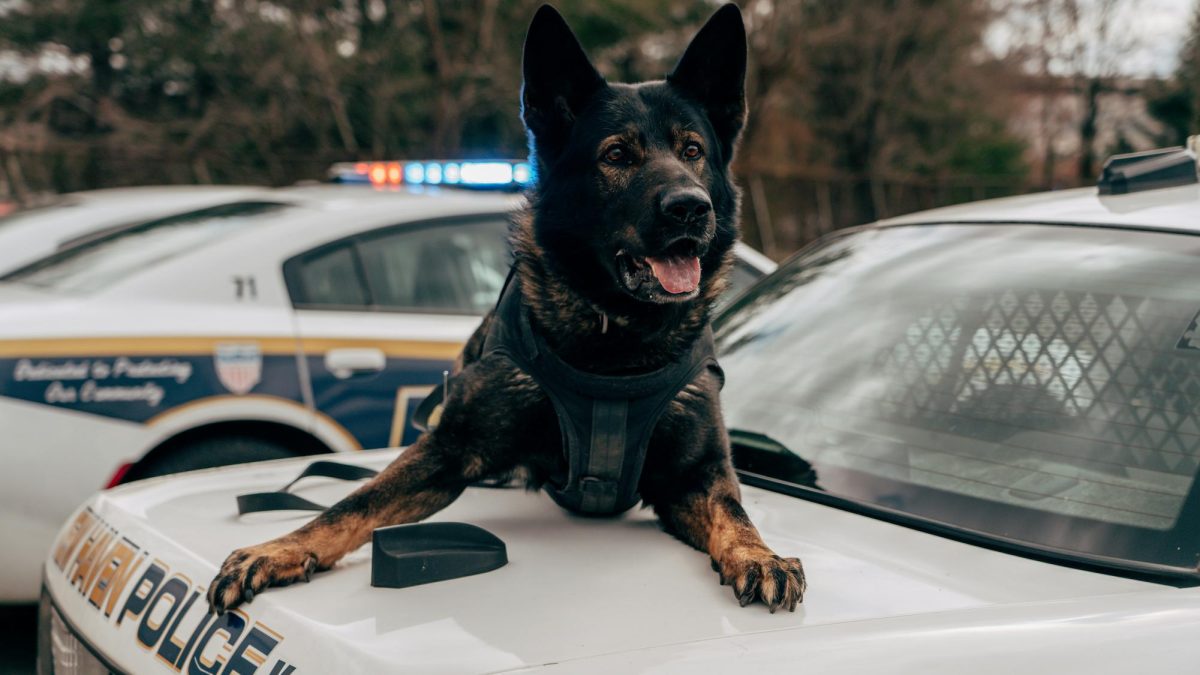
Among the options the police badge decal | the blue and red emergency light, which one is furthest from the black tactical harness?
the blue and red emergency light

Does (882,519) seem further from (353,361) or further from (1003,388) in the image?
(353,361)

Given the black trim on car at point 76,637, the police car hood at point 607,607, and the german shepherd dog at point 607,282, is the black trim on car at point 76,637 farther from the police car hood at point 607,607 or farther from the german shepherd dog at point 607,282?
the german shepherd dog at point 607,282

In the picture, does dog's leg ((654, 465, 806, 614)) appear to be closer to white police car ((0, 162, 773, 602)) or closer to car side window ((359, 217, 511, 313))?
white police car ((0, 162, 773, 602))

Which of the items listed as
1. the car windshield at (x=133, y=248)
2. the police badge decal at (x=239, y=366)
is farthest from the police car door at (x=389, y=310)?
the car windshield at (x=133, y=248)

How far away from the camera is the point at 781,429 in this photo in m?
2.43

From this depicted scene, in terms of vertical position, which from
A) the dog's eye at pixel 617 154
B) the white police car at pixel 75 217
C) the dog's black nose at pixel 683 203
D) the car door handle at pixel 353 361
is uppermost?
the dog's eye at pixel 617 154

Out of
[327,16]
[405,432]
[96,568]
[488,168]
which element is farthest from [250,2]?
[96,568]

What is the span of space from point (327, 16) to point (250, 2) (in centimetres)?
139

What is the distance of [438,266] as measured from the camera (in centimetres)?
480

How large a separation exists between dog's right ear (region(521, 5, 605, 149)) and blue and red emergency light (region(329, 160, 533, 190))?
2.76 m

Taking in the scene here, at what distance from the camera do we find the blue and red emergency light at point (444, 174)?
5512 millimetres

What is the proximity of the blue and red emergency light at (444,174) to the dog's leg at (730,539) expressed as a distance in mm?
3142

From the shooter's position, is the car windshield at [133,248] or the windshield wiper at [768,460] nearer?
the windshield wiper at [768,460]

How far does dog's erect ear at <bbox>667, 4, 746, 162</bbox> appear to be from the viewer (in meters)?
2.34
